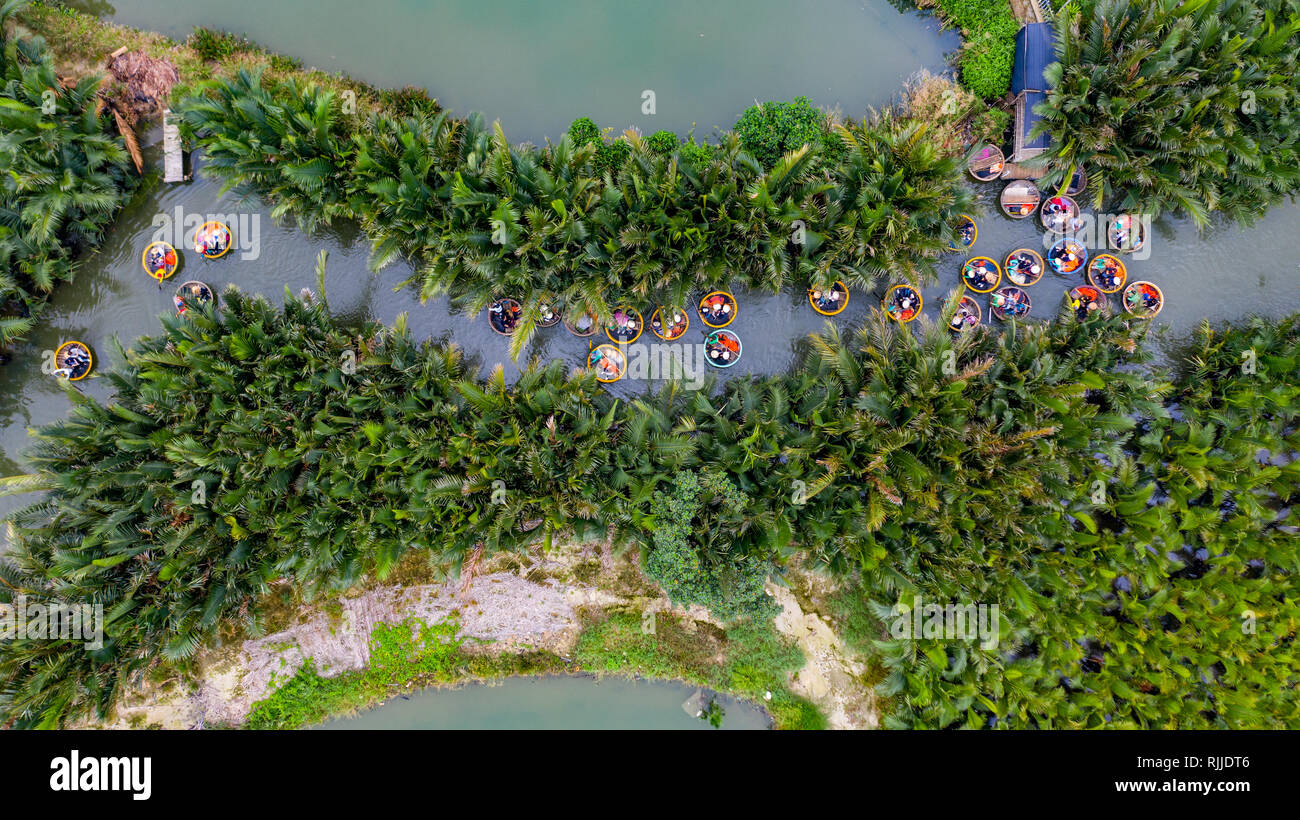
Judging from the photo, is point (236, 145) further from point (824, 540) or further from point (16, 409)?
point (824, 540)

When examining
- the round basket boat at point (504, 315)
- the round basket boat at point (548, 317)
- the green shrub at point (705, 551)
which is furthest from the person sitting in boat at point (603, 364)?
the green shrub at point (705, 551)

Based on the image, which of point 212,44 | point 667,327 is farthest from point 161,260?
point 667,327

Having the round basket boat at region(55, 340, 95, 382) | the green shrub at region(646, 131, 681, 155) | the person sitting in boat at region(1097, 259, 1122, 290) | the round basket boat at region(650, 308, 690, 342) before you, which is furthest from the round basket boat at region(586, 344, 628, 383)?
the round basket boat at region(55, 340, 95, 382)

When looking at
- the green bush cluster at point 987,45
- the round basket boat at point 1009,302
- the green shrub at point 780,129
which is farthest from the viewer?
the round basket boat at point 1009,302

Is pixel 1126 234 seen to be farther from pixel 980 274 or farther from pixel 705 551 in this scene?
pixel 705 551

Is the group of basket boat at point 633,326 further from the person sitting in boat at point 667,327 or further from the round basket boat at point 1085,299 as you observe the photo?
the round basket boat at point 1085,299

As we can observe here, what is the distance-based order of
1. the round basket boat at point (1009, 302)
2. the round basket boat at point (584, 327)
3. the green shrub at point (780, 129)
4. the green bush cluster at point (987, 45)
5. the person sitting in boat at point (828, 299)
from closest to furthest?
the green shrub at point (780, 129)
the green bush cluster at point (987, 45)
the round basket boat at point (1009, 302)
the person sitting in boat at point (828, 299)
the round basket boat at point (584, 327)
